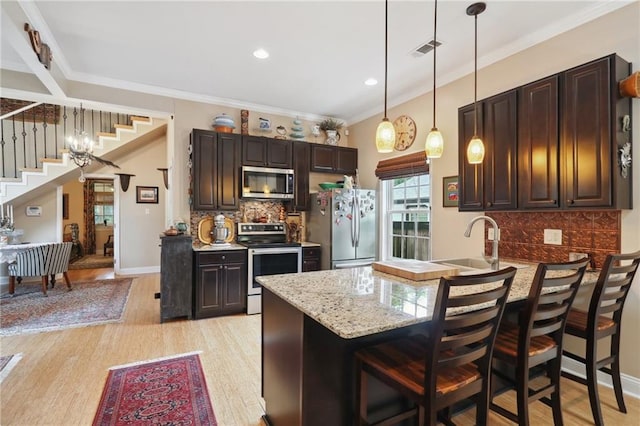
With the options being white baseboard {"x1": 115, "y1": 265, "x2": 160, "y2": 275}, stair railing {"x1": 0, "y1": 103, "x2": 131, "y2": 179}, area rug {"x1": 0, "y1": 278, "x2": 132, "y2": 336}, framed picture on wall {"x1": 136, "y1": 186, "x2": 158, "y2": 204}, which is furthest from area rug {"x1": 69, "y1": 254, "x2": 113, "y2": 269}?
stair railing {"x1": 0, "y1": 103, "x2": 131, "y2": 179}

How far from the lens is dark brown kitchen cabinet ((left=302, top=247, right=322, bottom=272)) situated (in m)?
4.46

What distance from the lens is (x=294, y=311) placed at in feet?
5.22

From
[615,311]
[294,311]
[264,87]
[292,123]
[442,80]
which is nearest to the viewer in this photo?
[294,311]

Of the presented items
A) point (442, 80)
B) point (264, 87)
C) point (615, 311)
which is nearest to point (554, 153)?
point (615, 311)

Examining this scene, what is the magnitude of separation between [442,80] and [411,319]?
129 inches

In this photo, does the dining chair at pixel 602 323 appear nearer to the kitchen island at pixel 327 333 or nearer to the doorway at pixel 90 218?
the kitchen island at pixel 327 333

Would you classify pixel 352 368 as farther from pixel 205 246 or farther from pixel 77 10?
pixel 77 10

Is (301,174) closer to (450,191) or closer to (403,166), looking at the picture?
(403,166)

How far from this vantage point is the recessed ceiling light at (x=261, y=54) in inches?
124

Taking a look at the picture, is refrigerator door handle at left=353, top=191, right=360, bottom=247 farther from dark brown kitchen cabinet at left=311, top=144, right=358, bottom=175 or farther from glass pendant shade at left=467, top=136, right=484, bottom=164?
glass pendant shade at left=467, top=136, right=484, bottom=164

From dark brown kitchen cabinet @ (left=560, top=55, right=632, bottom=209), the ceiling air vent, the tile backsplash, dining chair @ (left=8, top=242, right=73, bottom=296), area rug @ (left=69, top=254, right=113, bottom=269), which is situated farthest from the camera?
area rug @ (left=69, top=254, right=113, bottom=269)

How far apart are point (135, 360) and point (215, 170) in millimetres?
2377

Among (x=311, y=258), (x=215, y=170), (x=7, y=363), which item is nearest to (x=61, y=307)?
(x=7, y=363)

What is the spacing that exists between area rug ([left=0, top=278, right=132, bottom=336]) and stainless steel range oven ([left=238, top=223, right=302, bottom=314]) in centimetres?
164
